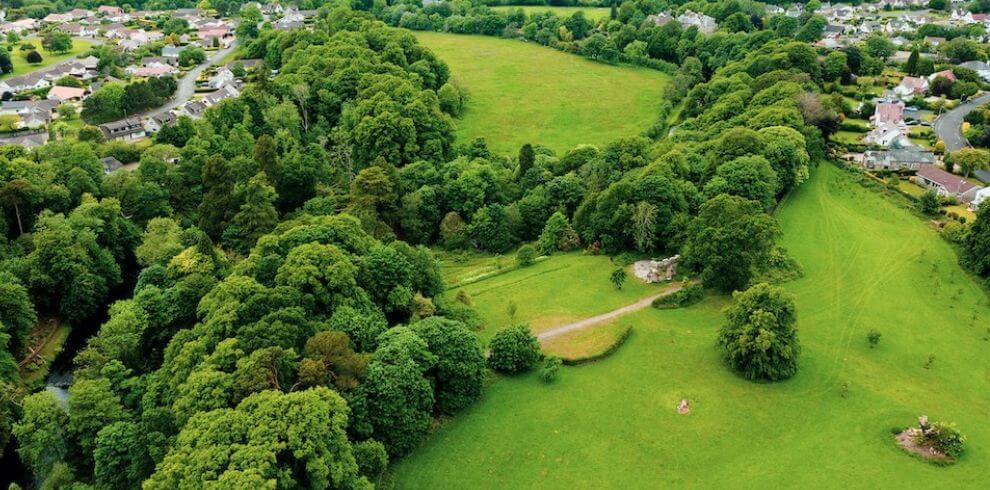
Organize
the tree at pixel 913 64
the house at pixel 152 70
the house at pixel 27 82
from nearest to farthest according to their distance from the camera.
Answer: the house at pixel 27 82, the tree at pixel 913 64, the house at pixel 152 70

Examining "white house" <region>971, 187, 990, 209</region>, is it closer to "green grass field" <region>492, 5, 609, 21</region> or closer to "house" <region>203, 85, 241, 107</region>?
"house" <region>203, 85, 241, 107</region>

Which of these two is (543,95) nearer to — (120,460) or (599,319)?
(599,319)

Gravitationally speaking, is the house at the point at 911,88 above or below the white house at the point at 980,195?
above

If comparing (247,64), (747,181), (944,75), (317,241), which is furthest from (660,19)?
(317,241)

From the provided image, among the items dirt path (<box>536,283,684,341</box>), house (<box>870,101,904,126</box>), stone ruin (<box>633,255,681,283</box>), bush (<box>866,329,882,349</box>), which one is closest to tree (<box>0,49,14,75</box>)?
dirt path (<box>536,283,684,341</box>)

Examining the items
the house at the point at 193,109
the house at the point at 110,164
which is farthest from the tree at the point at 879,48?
the house at the point at 110,164

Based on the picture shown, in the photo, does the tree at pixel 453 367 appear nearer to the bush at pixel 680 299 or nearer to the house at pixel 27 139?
the bush at pixel 680 299

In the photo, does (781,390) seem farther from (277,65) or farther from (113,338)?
(277,65)
